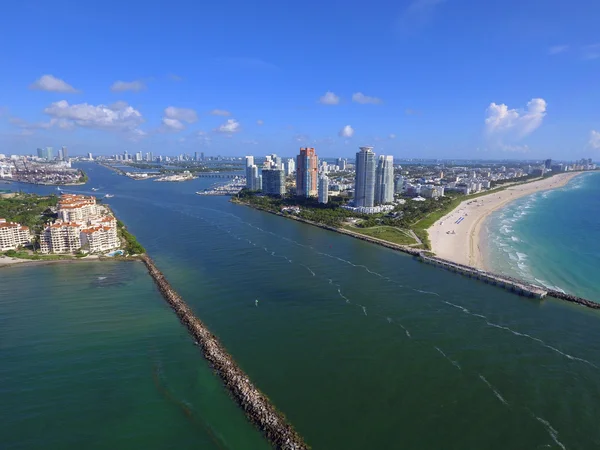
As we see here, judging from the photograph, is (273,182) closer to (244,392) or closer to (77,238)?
(77,238)

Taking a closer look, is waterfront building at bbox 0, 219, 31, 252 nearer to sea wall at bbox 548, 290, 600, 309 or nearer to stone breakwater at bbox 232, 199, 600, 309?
stone breakwater at bbox 232, 199, 600, 309

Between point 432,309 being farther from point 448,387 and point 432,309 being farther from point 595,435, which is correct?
point 595,435

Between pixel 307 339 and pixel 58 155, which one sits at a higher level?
pixel 58 155

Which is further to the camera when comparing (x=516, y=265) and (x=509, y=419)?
(x=516, y=265)

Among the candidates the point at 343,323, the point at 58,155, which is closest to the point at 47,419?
the point at 343,323

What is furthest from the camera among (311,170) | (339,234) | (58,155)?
(58,155)

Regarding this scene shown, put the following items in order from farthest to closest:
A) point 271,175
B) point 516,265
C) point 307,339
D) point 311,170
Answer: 1. point 271,175
2. point 311,170
3. point 516,265
4. point 307,339
